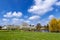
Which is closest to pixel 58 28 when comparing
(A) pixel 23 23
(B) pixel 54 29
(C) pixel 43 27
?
(B) pixel 54 29

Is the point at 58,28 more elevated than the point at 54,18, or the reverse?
the point at 54,18

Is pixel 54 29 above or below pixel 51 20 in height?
below

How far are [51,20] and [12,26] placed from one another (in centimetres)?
2289

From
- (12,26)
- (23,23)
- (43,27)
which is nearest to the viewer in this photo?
(12,26)

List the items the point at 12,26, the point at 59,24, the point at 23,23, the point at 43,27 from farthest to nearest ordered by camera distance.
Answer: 1. the point at 23,23
2. the point at 43,27
3. the point at 12,26
4. the point at 59,24

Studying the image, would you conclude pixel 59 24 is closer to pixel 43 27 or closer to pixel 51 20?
pixel 51 20

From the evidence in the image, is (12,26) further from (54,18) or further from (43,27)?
(54,18)

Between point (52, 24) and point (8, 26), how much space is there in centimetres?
2513

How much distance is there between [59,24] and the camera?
51.4m

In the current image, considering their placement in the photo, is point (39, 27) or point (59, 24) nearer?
point (59, 24)

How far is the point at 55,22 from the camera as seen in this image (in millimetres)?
52438

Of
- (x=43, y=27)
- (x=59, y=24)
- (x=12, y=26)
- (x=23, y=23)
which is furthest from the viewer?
(x=23, y=23)

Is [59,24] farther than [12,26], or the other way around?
[12,26]

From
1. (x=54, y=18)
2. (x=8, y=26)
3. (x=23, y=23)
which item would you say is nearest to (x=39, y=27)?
(x=23, y=23)
